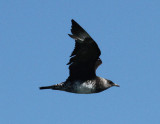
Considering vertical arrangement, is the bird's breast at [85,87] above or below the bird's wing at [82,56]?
below

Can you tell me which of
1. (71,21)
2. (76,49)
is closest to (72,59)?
(76,49)

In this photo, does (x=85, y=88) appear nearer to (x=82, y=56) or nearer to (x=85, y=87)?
(x=85, y=87)

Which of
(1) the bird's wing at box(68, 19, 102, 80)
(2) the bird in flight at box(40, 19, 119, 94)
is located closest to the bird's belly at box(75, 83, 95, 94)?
(2) the bird in flight at box(40, 19, 119, 94)

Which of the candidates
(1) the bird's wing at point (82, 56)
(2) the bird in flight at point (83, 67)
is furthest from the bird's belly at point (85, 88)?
(1) the bird's wing at point (82, 56)

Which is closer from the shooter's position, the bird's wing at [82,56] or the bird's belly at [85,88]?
the bird's wing at [82,56]

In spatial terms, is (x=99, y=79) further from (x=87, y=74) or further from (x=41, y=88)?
(x=41, y=88)

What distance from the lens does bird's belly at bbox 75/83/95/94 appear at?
11.8 m

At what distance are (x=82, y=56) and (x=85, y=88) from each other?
943mm

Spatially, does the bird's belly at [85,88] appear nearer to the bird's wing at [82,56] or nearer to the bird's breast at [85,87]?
the bird's breast at [85,87]

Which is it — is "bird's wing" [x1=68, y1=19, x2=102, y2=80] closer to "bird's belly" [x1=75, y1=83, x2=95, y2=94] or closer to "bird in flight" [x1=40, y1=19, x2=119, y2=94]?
"bird in flight" [x1=40, y1=19, x2=119, y2=94]

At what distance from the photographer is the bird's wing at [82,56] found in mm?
11094

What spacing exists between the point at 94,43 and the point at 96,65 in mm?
1522

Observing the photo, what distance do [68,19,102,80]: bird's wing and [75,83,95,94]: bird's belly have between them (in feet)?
0.74

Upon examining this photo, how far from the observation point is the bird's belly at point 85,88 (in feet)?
38.6
